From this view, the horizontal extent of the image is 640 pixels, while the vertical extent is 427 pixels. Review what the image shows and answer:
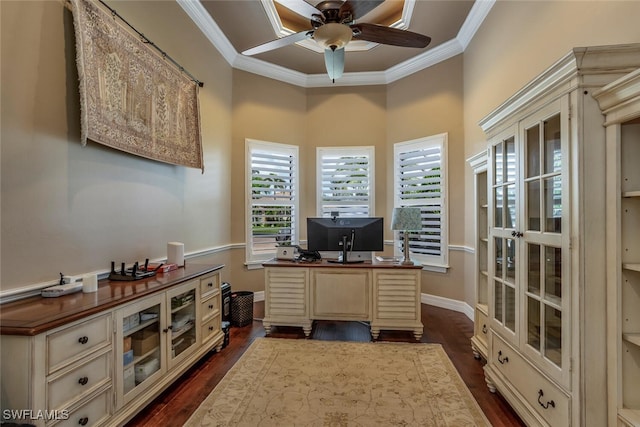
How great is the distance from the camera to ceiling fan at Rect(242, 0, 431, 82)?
8.11ft

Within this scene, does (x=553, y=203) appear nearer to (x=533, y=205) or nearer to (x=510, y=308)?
(x=533, y=205)

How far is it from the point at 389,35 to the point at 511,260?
2197 millimetres

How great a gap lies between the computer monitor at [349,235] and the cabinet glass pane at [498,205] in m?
1.30

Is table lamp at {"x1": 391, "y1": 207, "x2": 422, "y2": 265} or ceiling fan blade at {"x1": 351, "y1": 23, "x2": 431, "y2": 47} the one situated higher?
ceiling fan blade at {"x1": 351, "y1": 23, "x2": 431, "y2": 47}

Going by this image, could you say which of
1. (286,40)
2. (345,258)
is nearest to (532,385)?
(345,258)

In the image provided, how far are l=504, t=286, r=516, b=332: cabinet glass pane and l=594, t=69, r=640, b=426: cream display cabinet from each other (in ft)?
1.98

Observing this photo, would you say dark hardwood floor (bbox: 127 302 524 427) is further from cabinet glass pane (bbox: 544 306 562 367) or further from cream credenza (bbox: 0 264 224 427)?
cabinet glass pane (bbox: 544 306 562 367)

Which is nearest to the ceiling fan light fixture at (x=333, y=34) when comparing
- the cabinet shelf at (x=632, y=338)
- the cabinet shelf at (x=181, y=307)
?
the cabinet shelf at (x=181, y=307)

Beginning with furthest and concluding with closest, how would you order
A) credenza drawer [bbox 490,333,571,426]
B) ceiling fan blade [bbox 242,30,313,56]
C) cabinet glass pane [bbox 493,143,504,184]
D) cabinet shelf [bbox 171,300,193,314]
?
ceiling fan blade [bbox 242,30,313,56]
cabinet shelf [bbox 171,300,193,314]
cabinet glass pane [bbox 493,143,504,184]
credenza drawer [bbox 490,333,571,426]

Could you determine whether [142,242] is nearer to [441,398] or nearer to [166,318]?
[166,318]

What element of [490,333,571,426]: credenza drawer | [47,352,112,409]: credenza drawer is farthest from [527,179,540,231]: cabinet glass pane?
[47,352,112,409]: credenza drawer

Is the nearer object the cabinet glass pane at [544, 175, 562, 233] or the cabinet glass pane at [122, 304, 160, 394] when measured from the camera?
the cabinet glass pane at [544, 175, 562, 233]

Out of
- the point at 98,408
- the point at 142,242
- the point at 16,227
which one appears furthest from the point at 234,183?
A: the point at 98,408

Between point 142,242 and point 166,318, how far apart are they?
80 centimetres
